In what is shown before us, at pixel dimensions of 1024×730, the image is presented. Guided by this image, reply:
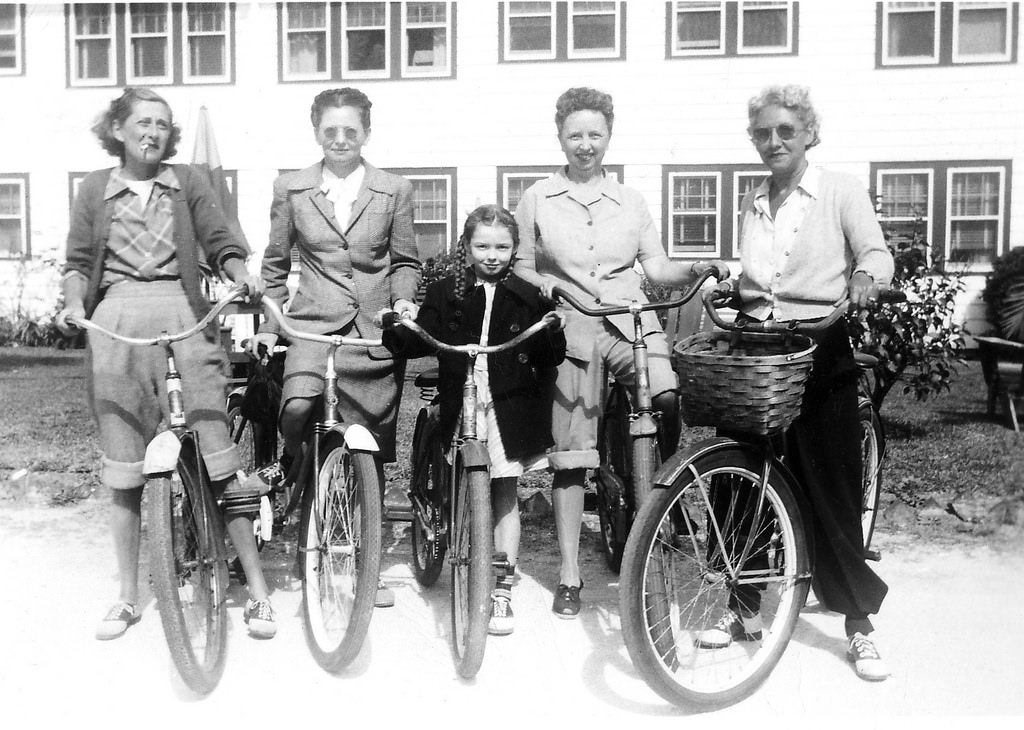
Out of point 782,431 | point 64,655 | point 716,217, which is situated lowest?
point 64,655

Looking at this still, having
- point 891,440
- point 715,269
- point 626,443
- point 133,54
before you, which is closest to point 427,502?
point 626,443

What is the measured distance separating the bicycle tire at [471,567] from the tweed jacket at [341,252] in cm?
89

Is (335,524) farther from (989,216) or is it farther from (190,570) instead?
(989,216)

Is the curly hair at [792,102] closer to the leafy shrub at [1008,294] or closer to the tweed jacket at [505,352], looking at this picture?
the tweed jacket at [505,352]

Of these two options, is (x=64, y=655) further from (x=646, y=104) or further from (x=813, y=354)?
(x=646, y=104)

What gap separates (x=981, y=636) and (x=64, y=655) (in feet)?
10.2

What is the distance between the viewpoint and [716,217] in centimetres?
470

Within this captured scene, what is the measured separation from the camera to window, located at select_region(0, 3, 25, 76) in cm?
402

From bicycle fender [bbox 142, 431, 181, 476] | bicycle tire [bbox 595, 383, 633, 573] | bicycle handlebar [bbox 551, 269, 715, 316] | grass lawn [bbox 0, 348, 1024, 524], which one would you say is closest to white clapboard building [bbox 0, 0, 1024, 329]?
grass lawn [bbox 0, 348, 1024, 524]

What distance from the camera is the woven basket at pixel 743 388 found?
2.72m

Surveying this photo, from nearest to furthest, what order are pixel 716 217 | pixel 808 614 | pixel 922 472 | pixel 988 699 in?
pixel 988 699, pixel 808 614, pixel 716 217, pixel 922 472

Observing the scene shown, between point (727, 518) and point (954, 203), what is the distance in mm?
2340

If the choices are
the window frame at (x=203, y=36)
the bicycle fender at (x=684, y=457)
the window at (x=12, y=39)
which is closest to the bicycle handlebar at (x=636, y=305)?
the bicycle fender at (x=684, y=457)

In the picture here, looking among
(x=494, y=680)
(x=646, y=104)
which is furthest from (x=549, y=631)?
(x=646, y=104)
